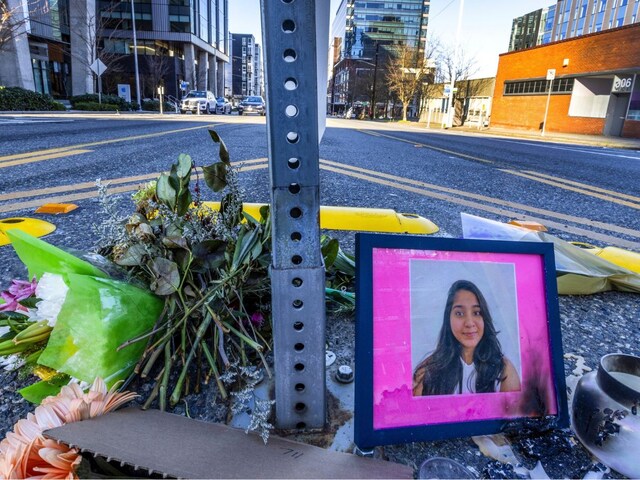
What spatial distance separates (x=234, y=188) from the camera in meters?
1.41

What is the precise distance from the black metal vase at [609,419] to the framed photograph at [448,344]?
5cm

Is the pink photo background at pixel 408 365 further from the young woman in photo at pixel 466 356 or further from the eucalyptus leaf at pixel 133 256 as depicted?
the eucalyptus leaf at pixel 133 256

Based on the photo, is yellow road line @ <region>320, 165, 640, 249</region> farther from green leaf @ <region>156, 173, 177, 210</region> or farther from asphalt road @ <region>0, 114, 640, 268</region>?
green leaf @ <region>156, 173, 177, 210</region>

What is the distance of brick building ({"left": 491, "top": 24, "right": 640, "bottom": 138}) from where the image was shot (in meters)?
22.6

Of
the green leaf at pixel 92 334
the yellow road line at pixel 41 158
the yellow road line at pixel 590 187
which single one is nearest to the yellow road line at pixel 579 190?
the yellow road line at pixel 590 187

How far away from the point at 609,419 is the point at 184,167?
1.31 meters

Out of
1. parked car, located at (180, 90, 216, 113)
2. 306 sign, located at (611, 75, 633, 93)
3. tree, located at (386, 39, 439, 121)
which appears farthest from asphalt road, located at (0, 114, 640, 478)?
tree, located at (386, 39, 439, 121)

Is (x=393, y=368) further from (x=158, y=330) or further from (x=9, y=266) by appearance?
(x=9, y=266)

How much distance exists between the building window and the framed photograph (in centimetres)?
3100

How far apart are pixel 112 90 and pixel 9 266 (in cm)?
4596

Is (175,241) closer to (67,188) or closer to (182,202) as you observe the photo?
(182,202)

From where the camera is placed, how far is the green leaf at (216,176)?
131 cm

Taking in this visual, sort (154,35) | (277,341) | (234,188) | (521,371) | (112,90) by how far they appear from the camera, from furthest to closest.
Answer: (154,35) < (112,90) < (234,188) < (521,371) < (277,341)

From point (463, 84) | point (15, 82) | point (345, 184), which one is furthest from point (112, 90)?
point (345, 184)
